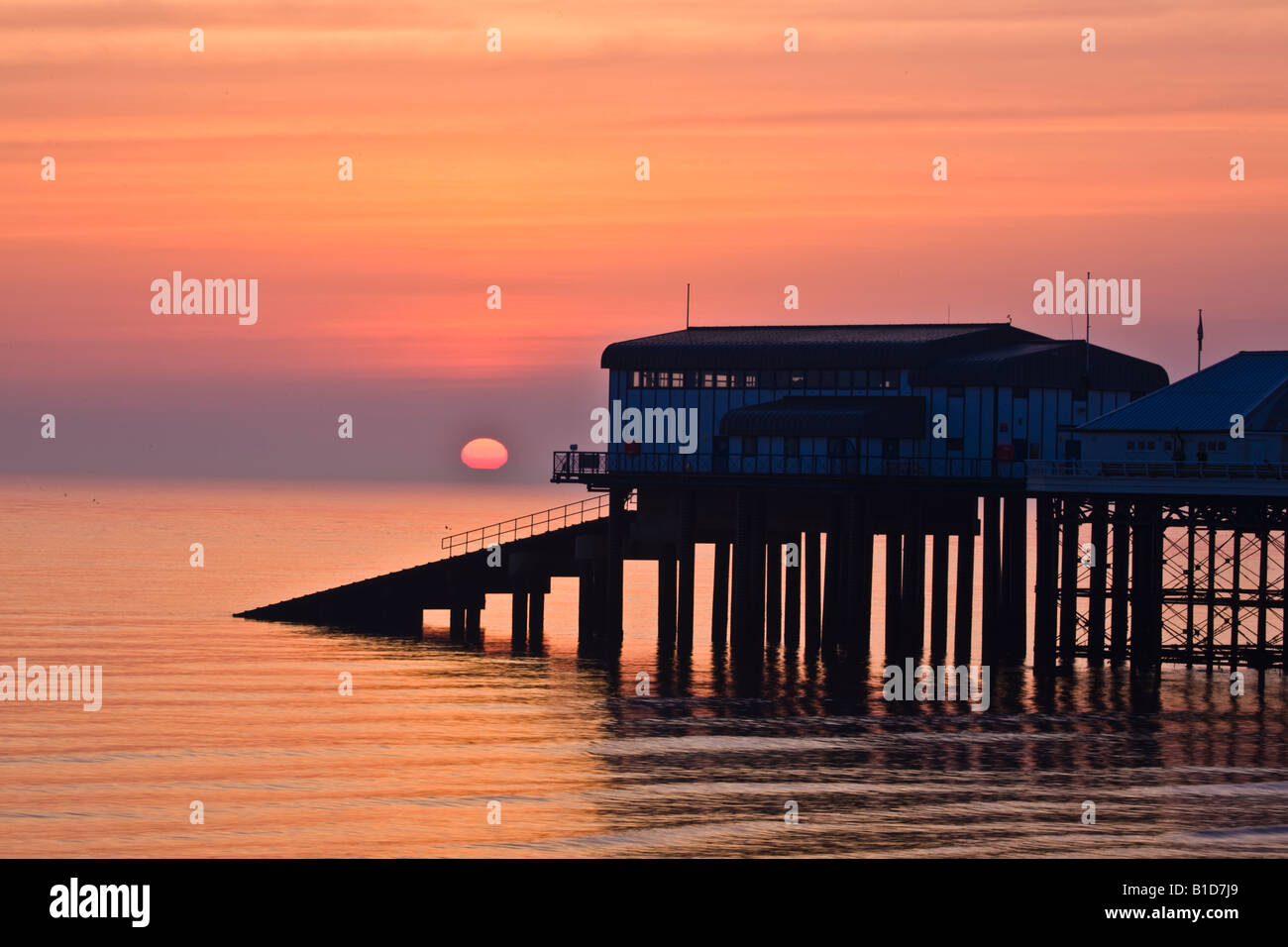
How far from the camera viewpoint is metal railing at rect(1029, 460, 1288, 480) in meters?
63.7

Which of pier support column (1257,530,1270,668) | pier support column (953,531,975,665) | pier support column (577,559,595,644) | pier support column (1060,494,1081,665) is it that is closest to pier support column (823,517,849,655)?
pier support column (953,531,975,665)

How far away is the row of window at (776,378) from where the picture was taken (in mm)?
76125

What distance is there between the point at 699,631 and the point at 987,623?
26295 millimetres

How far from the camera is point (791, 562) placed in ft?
278

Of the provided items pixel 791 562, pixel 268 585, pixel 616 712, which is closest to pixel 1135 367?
pixel 791 562

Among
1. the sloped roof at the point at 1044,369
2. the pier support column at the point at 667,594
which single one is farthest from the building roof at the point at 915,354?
the pier support column at the point at 667,594

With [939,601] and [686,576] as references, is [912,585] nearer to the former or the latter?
[939,601]

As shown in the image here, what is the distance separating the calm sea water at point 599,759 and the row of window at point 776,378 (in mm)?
11121

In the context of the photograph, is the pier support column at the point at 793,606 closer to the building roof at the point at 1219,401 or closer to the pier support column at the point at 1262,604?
the building roof at the point at 1219,401

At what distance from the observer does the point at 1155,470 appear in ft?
217

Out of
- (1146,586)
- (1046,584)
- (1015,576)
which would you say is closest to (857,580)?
(1015,576)

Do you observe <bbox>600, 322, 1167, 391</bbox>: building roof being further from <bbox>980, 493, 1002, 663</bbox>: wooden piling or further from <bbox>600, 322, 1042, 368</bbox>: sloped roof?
<bbox>980, 493, 1002, 663</bbox>: wooden piling

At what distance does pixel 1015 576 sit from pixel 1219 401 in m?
9.87
